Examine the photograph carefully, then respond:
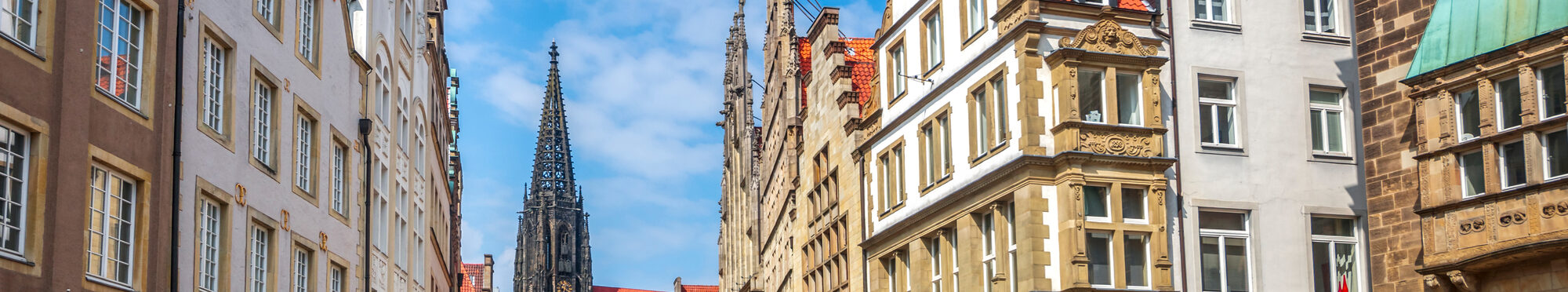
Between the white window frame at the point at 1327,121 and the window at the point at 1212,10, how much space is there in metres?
2.03

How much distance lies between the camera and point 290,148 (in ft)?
92.3

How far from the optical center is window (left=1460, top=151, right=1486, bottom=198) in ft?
81.7

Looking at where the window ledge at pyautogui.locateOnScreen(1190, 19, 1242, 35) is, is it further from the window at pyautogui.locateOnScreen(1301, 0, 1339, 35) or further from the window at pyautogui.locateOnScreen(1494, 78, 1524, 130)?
the window at pyautogui.locateOnScreen(1494, 78, 1524, 130)

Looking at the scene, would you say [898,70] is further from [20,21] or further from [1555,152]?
[20,21]

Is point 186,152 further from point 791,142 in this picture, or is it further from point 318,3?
point 791,142

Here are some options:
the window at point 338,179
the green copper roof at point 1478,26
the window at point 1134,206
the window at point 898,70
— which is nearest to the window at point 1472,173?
the green copper roof at point 1478,26

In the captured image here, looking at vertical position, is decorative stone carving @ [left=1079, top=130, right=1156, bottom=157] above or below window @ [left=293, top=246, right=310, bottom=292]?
above

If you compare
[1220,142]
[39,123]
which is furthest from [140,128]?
[1220,142]

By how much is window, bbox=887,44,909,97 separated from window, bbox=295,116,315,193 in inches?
495

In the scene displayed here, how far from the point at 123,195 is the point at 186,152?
1.98 metres

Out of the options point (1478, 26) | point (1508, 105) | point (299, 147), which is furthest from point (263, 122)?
point (1508, 105)

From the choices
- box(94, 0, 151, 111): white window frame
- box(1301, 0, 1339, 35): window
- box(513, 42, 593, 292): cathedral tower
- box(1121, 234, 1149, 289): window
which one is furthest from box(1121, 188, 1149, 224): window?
box(513, 42, 593, 292): cathedral tower

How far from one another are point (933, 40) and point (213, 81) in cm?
1526

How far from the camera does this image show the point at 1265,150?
101 feet
